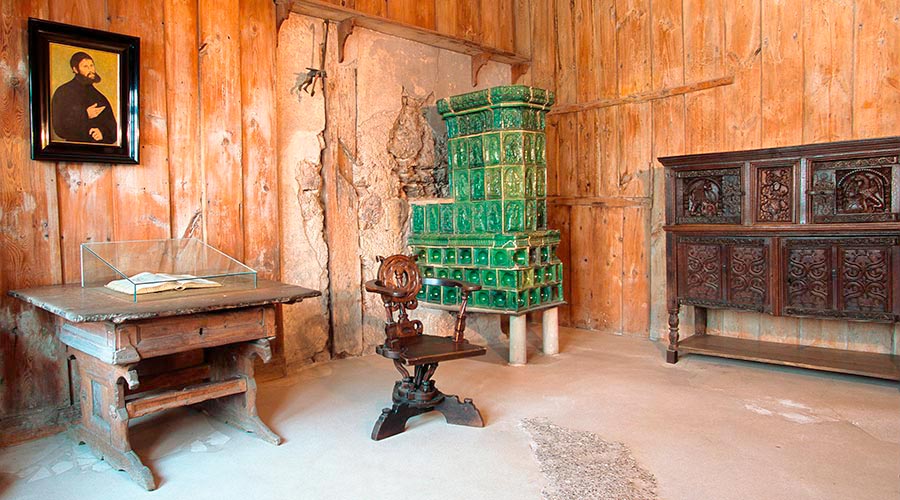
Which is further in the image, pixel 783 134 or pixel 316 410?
pixel 783 134

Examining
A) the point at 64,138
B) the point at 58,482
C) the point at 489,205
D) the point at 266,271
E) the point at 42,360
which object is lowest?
the point at 58,482

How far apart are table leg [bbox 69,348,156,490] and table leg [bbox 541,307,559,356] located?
2925 mm

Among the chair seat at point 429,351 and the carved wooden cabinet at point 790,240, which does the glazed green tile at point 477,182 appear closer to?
the carved wooden cabinet at point 790,240

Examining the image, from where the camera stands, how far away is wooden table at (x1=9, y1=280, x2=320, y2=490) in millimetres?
2420

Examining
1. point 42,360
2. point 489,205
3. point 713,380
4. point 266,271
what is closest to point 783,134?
point 713,380

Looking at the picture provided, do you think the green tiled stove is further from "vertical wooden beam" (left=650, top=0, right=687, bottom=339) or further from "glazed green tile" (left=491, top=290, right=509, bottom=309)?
"vertical wooden beam" (left=650, top=0, right=687, bottom=339)

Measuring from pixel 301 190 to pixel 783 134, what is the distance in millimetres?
3480

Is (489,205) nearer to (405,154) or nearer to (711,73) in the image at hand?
(405,154)

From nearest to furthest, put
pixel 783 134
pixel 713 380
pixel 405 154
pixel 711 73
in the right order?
pixel 713 380, pixel 783 134, pixel 711 73, pixel 405 154

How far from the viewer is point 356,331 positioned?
454 cm

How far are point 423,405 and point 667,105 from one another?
3.28 meters

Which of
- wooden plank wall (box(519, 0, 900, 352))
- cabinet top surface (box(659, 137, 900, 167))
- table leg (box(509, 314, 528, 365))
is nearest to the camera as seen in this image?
cabinet top surface (box(659, 137, 900, 167))

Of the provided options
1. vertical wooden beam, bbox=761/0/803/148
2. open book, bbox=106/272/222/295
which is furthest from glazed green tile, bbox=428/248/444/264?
vertical wooden beam, bbox=761/0/803/148

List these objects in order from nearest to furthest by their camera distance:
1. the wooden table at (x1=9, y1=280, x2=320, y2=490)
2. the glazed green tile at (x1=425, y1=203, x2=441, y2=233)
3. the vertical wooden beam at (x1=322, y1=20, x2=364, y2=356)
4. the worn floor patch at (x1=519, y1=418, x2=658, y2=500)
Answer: the worn floor patch at (x1=519, y1=418, x2=658, y2=500) < the wooden table at (x1=9, y1=280, x2=320, y2=490) < the vertical wooden beam at (x1=322, y1=20, x2=364, y2=356) < the glazed green tile at (x1=425, y1=203, x2=441, y2=233)
